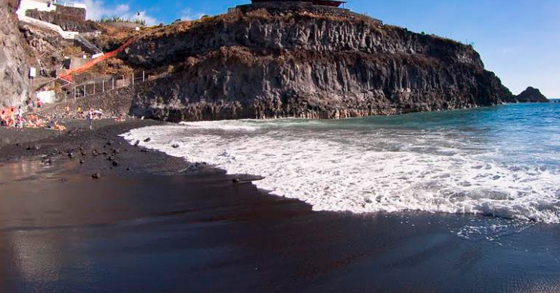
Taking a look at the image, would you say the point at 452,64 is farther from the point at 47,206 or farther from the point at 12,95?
the point at 47,206

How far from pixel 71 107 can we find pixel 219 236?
104 ft

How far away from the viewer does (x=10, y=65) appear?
26.9m

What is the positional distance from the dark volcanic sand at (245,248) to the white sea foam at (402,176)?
601mm

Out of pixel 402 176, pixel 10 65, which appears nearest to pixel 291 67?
pixel 10 65

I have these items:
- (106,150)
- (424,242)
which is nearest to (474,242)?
(424,242)

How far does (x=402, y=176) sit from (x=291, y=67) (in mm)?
30799

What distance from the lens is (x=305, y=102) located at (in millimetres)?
38281

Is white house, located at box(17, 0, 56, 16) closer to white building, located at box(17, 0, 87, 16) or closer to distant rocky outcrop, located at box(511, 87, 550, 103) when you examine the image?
white building, located at box(17, 0, 87, 16)

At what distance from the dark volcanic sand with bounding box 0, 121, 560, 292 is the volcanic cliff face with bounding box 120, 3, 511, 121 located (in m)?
29.2

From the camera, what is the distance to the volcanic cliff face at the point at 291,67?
37094mm

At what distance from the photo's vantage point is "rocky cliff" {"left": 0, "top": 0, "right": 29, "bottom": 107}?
25.8 meters

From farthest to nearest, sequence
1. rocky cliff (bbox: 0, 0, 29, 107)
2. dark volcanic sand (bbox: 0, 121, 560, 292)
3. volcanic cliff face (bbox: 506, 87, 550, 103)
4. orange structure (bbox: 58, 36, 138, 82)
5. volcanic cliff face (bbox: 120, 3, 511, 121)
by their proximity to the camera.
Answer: volcanic cliff face (bbox: 506, 87, 550, 103) → orange structure (bbox: 58, 36, 138, 82) → volcanic cliff face (bbox: 120, 3, 511, 121) → rocky cliff (bbox: 0, 0, 29, 107) → dark volcanic sand (bbox: 0, 121, 560, 292)

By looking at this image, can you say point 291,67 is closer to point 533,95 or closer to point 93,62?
point 93,62

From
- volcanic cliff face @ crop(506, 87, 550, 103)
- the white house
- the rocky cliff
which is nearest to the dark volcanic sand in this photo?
the rocky cliff
